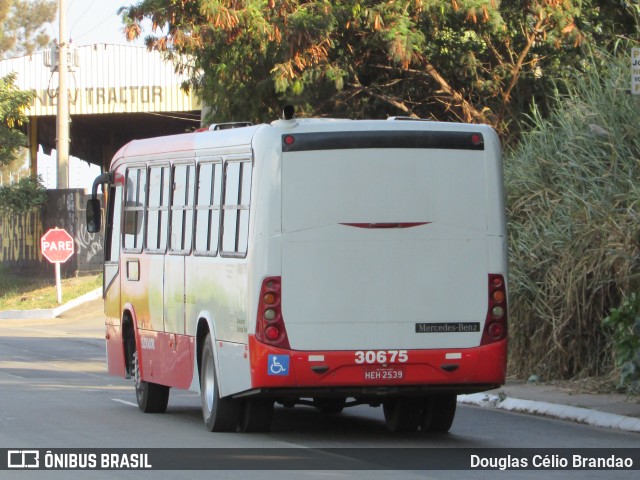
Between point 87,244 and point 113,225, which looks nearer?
point 113,225

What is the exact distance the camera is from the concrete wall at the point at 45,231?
44.9 meters

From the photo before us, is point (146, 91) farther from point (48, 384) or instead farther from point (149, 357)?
point (149, 357)

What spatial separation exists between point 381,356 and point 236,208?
2009 mm

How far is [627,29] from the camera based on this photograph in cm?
2173

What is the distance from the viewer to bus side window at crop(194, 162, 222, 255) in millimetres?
13609

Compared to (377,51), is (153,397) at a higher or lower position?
lower

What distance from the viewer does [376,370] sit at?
12.3 metres

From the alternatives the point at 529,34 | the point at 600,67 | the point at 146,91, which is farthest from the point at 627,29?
the point at 146,91

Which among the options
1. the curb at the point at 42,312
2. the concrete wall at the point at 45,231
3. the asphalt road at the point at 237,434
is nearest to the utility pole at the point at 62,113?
the concrete wall at the point at 45,231

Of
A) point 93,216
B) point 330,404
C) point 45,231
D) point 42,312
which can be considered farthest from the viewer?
point 45,231

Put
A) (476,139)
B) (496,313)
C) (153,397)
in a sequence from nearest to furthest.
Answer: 1. (496,313)
2. (476,139)
3. (153,397)

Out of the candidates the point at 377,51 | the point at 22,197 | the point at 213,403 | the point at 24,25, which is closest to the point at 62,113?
the point at 22,197

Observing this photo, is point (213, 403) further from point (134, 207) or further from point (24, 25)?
point (24, 25)

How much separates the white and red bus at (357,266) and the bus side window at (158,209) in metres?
1.91
